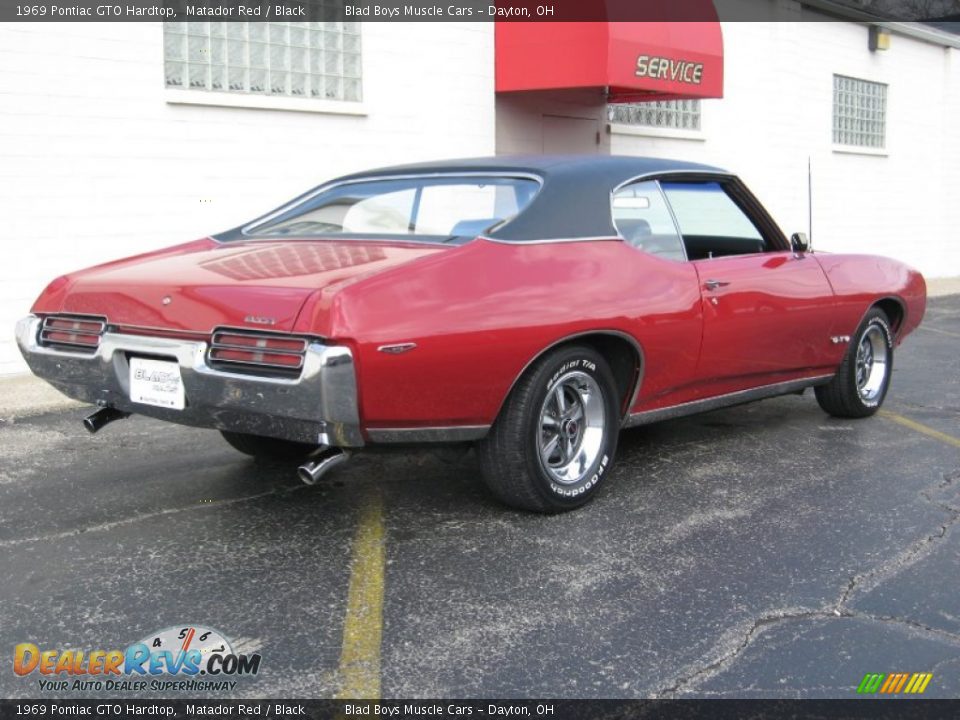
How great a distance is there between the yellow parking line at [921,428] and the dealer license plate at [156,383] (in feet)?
13.3

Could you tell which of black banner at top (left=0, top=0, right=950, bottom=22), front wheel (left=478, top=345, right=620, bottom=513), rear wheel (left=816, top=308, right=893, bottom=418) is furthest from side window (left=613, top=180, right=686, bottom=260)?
black banner at top (left=0, top=0, right=950, bottom=22)

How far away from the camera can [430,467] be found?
5.08m

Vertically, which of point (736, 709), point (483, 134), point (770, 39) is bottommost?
point (736, 709)

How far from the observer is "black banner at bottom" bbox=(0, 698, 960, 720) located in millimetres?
2656

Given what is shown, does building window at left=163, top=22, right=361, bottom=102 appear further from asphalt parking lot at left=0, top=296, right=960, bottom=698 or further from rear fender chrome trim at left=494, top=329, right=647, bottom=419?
rear fender chrome trim at left=494, top=329, right=647, bottom=419

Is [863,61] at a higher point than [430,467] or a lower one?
higher

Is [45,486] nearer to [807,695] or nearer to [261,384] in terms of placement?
[261,384]

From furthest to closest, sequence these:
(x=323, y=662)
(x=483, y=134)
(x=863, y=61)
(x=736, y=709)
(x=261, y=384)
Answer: (x=863, y=61), (x=483, y=134), (x=261, y=384), (x=323, y=662), (x=736, y=709)

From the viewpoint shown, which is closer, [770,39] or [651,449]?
[651,449]

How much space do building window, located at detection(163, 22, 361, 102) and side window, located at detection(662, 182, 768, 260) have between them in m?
5.51

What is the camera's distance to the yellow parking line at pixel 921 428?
5703 millimetres

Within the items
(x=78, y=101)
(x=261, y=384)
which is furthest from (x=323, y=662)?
(x=78, y=101)

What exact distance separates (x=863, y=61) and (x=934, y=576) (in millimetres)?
16816

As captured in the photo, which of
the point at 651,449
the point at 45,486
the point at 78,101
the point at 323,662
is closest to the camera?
the point at 323,662
